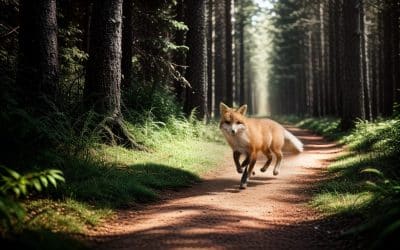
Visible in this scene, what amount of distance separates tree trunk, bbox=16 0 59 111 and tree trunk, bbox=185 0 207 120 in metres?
9.08

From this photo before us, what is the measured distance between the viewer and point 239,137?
10.2 m

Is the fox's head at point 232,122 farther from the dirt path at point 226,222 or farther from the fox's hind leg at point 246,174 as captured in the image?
the dirt path at point 226,222

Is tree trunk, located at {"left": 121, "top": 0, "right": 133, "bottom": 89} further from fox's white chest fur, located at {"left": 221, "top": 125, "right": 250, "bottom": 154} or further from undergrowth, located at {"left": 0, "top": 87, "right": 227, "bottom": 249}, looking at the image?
fox's white chest fur, located at {"left": 221, "top": 125, "right": 250, "bottom": 154}

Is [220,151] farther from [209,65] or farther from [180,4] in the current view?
[209,65]

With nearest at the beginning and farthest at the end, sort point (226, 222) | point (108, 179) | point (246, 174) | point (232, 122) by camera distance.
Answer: point (226, 222) < point (108, 179) < point (232, 122) < point (246, 174)

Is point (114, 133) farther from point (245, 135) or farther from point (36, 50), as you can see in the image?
point (245, 135)

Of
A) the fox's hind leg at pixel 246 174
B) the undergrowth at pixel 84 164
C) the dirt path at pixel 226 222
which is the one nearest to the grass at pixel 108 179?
the undergrowth at pixel 84 164

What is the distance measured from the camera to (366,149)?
1448 centimetres

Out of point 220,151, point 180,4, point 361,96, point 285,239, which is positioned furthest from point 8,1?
point 361,96

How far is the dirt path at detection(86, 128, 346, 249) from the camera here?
5.83 metres

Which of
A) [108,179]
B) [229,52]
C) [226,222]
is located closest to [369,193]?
[226,222]

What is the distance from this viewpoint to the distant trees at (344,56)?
812 inches

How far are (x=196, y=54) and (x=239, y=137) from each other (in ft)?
29.1

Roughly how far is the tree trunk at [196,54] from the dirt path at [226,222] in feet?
28.0
